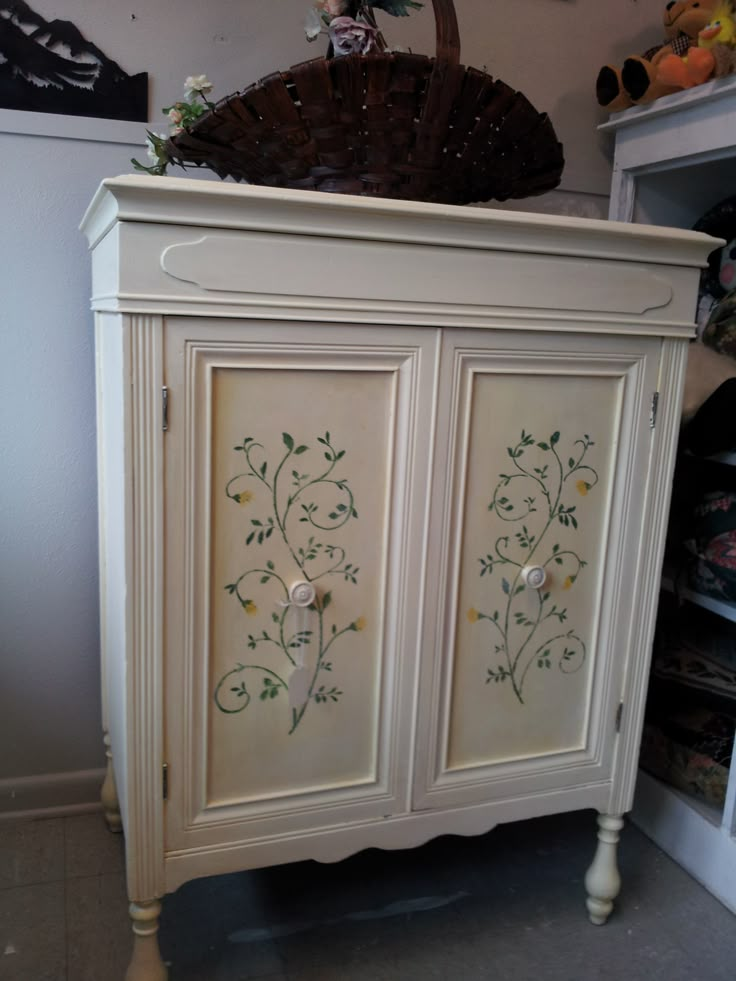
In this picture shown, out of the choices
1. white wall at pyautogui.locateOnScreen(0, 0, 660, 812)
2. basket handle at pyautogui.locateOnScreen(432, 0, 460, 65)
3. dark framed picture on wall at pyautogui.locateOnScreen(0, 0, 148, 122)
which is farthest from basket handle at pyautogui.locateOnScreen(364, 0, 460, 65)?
dark framed picture on wall at pyautogui.locateOnScreen(0, 0, 148, 122)

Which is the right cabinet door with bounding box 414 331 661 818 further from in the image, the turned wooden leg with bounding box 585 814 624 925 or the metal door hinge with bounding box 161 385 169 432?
the metal door hinge with bounding box 161 385 169 432

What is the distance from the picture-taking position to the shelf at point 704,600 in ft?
4.81

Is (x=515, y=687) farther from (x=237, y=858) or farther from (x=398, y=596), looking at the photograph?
(x=237, y=858)

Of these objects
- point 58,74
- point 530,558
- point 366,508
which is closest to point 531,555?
point 530,558

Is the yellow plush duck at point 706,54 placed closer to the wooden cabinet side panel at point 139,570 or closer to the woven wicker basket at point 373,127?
the woven wicker basket at point 373,127

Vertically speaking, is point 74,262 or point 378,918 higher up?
point 74,262

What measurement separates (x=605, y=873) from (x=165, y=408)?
1014mm

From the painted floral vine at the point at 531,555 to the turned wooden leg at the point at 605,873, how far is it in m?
0.30

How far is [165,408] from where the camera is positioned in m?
0.99

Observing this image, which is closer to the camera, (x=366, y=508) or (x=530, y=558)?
(x=366, y=508)

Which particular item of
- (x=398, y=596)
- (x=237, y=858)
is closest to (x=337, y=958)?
(x=237, y=858)

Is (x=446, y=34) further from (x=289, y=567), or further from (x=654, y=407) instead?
(x=289, y=567)

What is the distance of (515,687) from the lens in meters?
1.26

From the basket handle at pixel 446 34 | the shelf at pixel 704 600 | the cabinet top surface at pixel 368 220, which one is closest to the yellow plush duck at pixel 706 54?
the cabinet top surface at pixel 368 220
